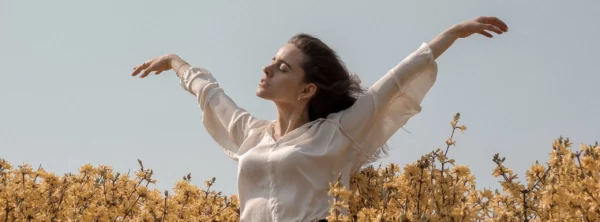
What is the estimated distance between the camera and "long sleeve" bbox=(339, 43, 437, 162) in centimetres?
290

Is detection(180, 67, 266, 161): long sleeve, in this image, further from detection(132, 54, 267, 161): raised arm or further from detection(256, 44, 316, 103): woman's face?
detection(256, 44, 316, 103): woman's face

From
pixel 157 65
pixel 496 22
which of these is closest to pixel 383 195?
pixel 496 22

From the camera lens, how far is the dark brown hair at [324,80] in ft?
9.96

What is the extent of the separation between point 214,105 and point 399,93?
0.82 meters

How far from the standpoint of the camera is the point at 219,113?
10.7 feet

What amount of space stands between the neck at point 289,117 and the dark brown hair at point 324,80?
0.05m

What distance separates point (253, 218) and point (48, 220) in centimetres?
104

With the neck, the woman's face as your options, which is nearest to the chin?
the woman's face

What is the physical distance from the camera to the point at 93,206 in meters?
3.28

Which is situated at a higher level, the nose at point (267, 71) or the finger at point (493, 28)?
the finger at point (493, 28)

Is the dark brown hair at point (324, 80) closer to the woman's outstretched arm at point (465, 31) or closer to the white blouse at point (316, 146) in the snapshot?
the white blouse at point (316, 146)

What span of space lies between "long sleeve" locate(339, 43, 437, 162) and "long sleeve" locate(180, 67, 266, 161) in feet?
1.48

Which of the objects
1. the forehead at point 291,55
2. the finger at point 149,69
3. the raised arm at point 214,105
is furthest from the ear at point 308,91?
the finger at point 149,69

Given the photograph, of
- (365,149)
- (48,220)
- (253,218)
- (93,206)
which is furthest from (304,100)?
(48,220)
